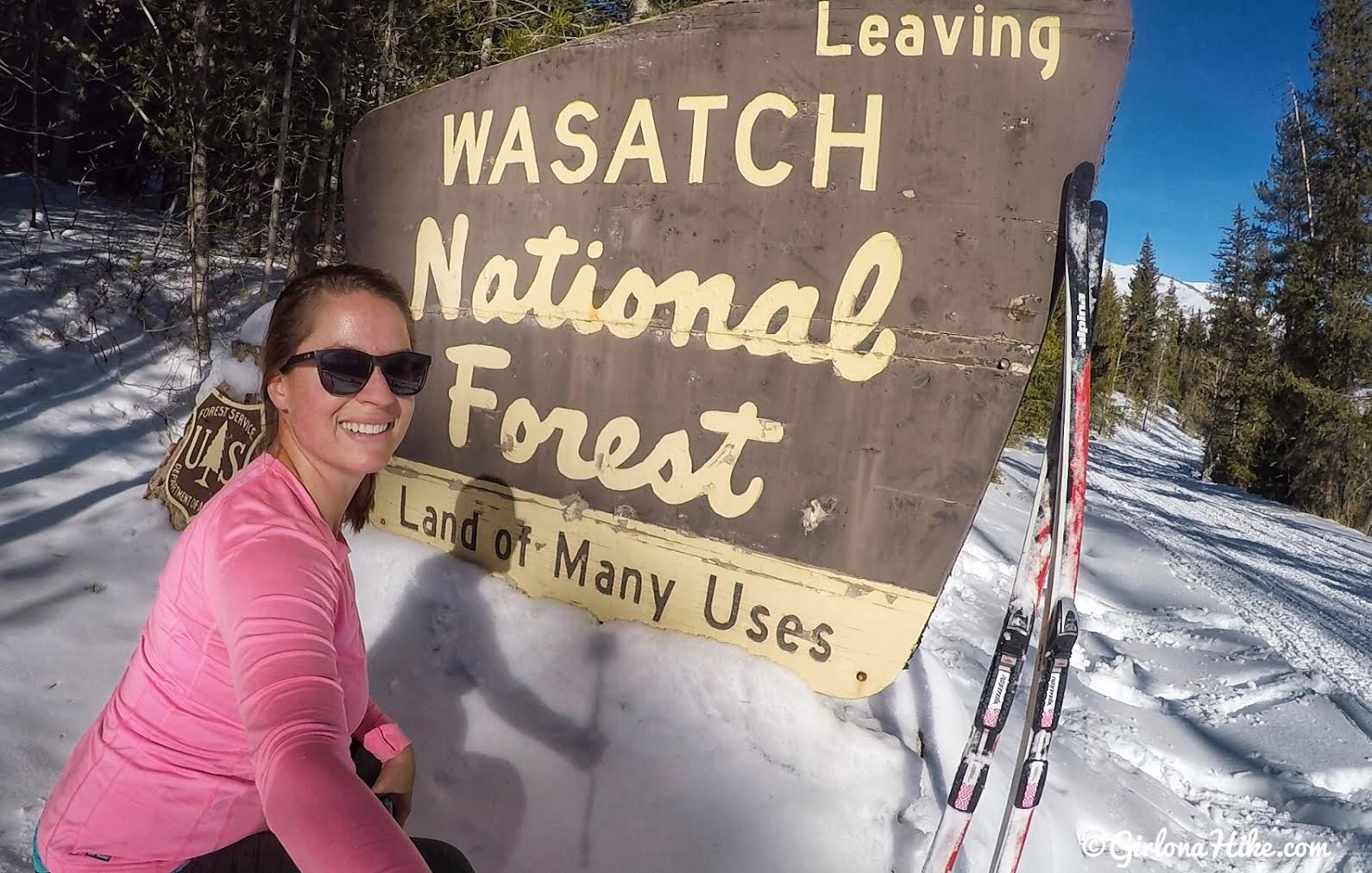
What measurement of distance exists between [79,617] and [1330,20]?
29.4 m

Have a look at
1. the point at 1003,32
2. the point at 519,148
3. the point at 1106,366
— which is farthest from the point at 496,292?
the point at 1106,366

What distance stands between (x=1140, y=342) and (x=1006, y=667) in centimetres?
5756

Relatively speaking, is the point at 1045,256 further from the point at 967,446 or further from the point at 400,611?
the point at 400,611

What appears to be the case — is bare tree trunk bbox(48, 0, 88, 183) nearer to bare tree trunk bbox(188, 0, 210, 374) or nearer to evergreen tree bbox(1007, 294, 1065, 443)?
bare tree trunk bbox(188, 0, 210, 374)

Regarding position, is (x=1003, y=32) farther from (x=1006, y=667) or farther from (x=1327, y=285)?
(x=1327, y=285)

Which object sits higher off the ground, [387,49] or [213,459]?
[387,49]

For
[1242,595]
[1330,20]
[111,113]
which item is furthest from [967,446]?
[1330,20]

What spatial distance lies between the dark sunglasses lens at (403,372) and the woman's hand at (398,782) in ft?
3.13

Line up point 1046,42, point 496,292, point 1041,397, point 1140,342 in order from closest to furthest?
point 1046,42, point 496,292, point 1041,397, point 1140,342

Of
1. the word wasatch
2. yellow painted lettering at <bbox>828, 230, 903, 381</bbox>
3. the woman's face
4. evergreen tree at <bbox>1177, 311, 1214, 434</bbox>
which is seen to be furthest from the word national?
evergreen tree at <bbox>1177, 311, 1214, 434</bbox>

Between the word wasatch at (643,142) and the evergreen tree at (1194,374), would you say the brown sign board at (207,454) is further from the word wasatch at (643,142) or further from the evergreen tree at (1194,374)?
the evergreen tree at (1194,374)

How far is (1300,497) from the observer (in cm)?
1811

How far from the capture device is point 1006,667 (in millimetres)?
1808

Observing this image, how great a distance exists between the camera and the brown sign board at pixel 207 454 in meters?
3.77
